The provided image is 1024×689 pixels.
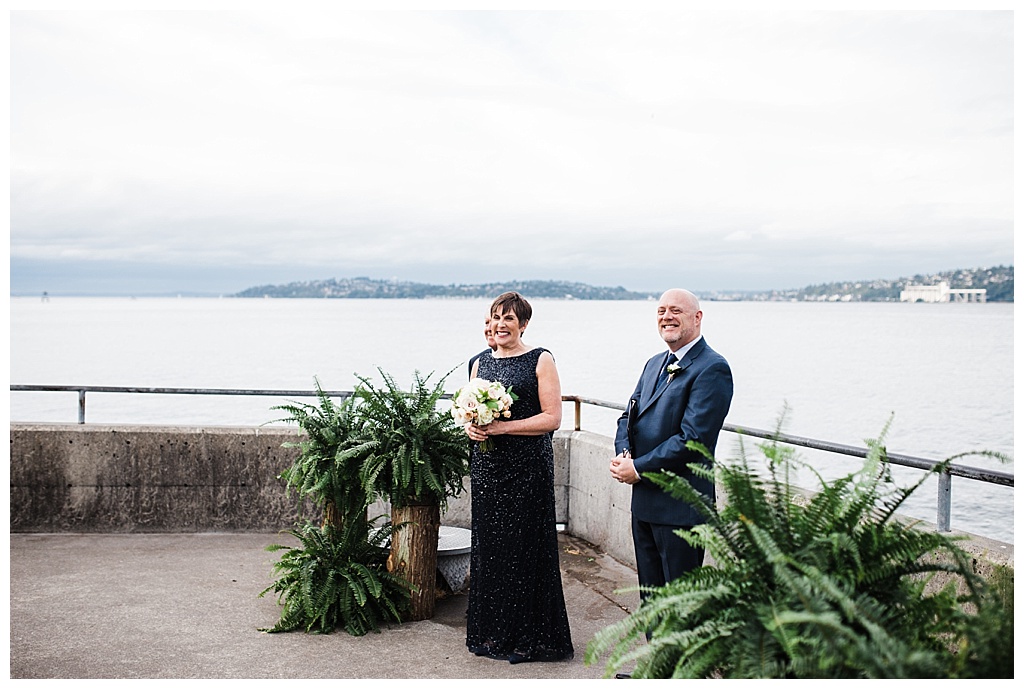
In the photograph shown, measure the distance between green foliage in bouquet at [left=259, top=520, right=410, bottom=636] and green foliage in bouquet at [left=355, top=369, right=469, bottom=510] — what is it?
0.39 m

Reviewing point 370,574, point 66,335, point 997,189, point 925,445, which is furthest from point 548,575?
point 66,335

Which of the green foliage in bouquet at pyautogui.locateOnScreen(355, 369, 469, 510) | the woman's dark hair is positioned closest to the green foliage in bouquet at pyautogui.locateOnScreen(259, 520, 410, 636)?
the green foliage in bouquet at pyautogui.locateOnScreen(355, 369, 469, 510)

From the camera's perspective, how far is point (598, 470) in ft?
25.8

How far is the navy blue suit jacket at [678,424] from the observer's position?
4.62 metres

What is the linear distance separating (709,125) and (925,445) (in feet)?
130

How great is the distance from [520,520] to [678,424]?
1211 mm

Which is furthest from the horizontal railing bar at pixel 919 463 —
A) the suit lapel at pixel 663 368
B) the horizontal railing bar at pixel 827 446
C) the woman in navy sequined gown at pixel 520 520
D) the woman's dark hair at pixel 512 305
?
the woman's dark hair at pixel 512 305

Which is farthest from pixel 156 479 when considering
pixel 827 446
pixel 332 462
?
pixel 827 446

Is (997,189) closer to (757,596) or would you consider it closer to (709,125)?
(709,125)

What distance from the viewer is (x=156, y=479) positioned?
8.22m

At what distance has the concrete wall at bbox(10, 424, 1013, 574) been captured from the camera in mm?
8148

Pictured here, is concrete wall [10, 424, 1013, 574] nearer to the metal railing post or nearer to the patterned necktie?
the patterned necktie

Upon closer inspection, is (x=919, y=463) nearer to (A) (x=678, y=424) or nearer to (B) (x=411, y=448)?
(A) (x=678, y=424)

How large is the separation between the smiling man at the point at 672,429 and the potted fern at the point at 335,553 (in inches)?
71.3
